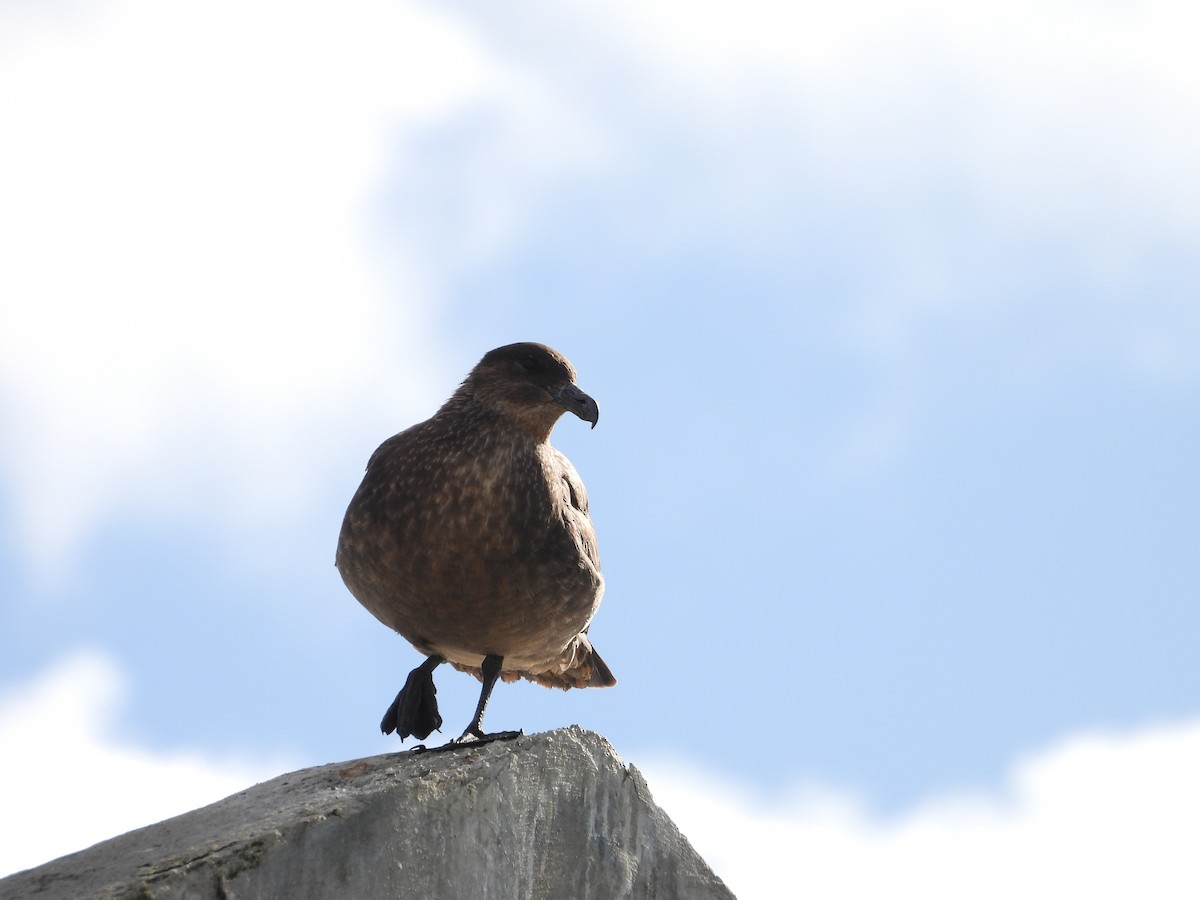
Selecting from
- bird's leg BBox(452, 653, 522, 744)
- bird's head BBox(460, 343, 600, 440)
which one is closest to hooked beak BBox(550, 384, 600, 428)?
bird's head BBox(460, 343, 600, 440)

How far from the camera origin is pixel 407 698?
6.79 m

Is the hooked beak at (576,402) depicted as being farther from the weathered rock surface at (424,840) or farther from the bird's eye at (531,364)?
the weathered rock surface at (424,840)

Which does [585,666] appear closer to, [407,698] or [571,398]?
[407,698]

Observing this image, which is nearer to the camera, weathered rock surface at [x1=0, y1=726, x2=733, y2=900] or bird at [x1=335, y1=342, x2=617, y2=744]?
weathered rock surface at [x1=0, y1=726, x2=733, y2=900]

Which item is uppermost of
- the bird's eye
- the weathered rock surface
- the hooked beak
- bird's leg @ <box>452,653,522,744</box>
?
the bird's eye

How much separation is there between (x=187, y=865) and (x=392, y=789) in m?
0.67

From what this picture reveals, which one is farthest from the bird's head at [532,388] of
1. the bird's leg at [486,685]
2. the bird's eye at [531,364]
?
the bird's leg at [486,685]

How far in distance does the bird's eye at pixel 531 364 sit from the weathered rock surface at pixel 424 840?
182 centimetres

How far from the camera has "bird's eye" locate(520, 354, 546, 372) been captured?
6.69m

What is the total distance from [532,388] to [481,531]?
31.5 inches

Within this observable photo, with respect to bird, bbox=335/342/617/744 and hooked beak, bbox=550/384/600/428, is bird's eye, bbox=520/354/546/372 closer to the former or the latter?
bird, bbox=335/342/617/744

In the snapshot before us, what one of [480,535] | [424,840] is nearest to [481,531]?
[480,535]

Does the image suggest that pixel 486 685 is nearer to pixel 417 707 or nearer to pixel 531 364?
pixel 417 707

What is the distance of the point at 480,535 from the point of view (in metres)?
6.17
